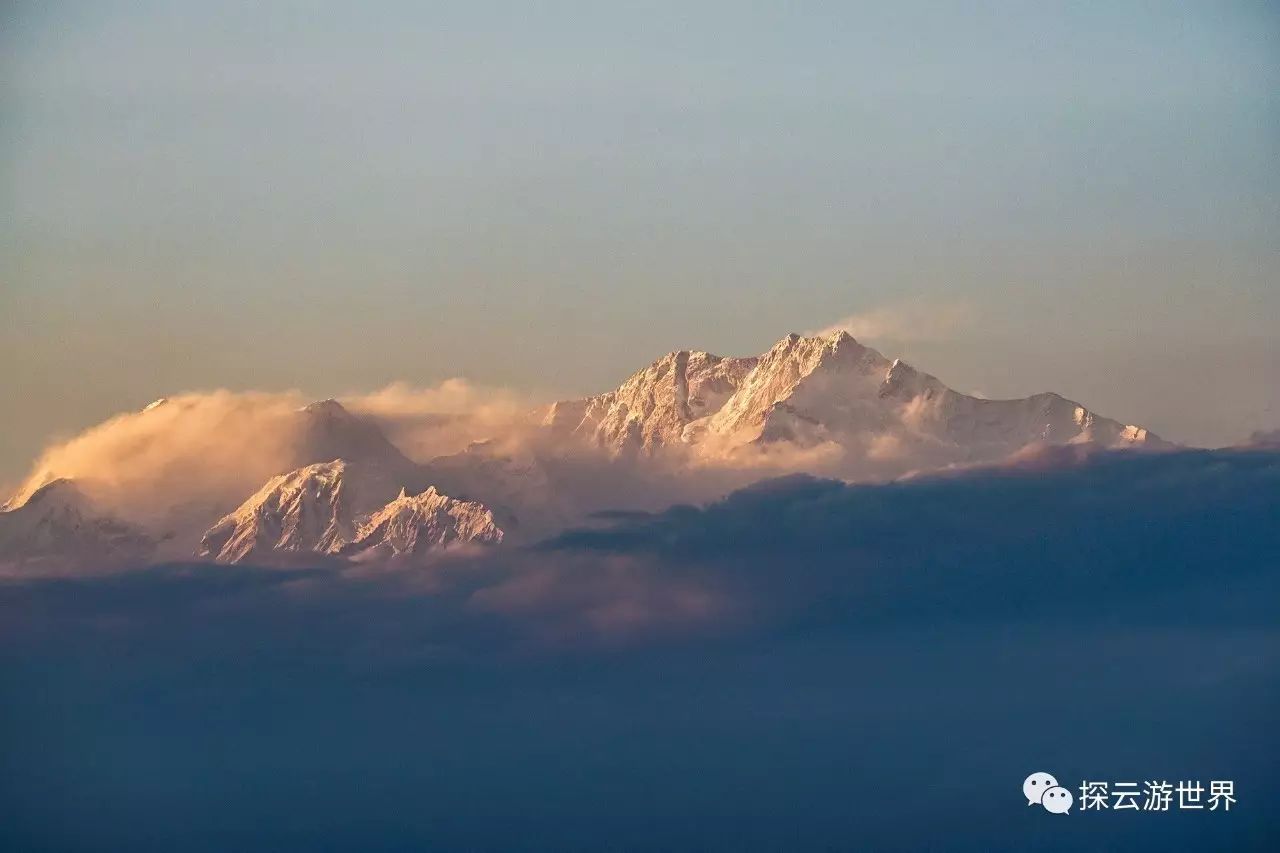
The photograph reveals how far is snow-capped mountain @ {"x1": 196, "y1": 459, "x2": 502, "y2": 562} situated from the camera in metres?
88.3

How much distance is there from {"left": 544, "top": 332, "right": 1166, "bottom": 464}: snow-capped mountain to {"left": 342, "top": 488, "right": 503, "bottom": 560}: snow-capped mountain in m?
4.80

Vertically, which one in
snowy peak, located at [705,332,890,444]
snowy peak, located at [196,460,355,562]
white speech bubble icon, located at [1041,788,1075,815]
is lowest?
white speech bubble icon, located at [1041,788,1075,815]

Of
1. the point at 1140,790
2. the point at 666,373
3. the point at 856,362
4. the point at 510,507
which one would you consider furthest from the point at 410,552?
the point at 1140,790

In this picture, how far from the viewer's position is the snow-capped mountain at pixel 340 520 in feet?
290

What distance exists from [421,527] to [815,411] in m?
15.1

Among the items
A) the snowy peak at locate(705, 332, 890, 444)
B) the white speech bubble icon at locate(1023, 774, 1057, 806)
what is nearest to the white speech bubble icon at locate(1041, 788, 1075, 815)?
the white speech bubble icon at locate(1023, 774, 1057, 806)

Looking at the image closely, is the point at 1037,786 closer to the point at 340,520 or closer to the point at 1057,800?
the point at 1057,800

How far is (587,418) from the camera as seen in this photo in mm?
91500

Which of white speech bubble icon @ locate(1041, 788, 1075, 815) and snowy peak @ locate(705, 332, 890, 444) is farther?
snowy peak @ locate(705, 332, 890, 444)

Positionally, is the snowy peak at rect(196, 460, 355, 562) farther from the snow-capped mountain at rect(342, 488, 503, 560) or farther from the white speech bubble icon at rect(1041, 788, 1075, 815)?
the white speech bubble icon at rect(1041, 788, 1075, 815)

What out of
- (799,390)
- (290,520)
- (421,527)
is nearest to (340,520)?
(290,520)

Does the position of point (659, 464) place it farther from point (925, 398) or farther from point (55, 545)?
point (55, 545)

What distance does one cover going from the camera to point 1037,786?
78750mm

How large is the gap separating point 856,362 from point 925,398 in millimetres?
4108
